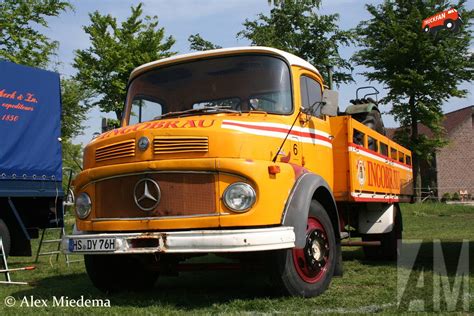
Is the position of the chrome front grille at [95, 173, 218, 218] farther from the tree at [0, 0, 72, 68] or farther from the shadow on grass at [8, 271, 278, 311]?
the tree at [0, 0, 72, 68]

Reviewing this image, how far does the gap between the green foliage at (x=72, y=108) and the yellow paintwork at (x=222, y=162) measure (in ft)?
76.4

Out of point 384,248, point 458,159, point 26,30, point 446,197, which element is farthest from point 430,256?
point 458,159

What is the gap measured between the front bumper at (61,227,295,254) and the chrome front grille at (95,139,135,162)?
0.75 m

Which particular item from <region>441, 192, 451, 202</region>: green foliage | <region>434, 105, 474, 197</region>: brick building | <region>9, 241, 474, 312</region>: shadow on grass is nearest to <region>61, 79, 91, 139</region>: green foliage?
<region>9, 241, 474, 312</region>: shadow on grass

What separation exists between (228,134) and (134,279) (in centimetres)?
231

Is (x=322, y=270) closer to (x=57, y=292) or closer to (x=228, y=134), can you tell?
(x=228, y=134)

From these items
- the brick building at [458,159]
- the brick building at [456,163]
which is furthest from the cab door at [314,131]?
the brick building at [458,159]

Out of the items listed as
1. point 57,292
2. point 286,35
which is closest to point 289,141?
point 57,292

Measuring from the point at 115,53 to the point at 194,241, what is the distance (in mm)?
20276

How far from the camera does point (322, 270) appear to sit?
5500mm

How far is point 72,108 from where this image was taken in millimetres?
29828

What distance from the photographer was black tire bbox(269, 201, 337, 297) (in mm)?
4984

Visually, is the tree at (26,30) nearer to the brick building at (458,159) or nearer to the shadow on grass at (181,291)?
the shadow on grass at (181,291)

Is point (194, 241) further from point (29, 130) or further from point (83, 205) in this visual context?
point (29, 130)
